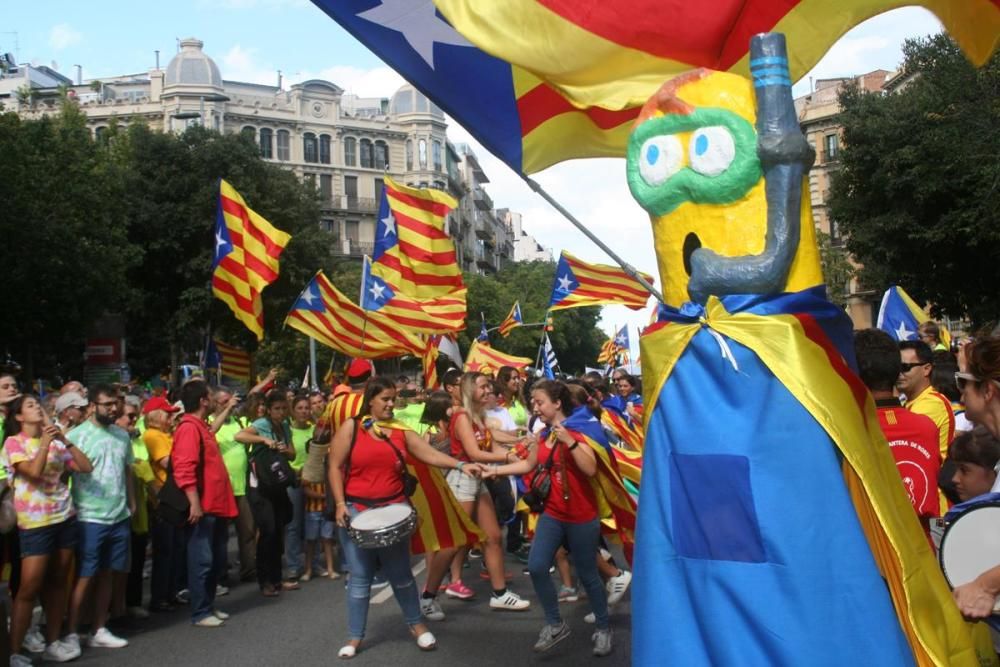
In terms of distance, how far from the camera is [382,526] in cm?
680

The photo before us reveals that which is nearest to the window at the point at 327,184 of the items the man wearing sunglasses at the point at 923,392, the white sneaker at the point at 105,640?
→ the white sneaker at the point at 105,640

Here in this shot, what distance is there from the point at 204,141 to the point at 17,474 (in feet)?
115

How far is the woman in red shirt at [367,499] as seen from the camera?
705 centimetres

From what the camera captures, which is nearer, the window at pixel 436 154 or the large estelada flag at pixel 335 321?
the large estelada flag at pixel 335 321

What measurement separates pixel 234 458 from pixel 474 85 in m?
5.41

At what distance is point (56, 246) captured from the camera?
2623 centimetres

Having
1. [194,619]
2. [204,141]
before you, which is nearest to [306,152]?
[204,141]

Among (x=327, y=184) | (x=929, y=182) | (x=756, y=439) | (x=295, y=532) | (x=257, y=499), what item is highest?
(x=327, y=184)

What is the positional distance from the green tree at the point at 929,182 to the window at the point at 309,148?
159 ft

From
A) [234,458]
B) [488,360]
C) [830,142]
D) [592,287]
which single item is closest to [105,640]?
[234,458]

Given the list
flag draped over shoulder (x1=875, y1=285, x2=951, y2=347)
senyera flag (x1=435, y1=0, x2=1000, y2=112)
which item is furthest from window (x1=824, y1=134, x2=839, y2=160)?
senyera flag (x1=435, y1=0, x2=1000, y2=112)

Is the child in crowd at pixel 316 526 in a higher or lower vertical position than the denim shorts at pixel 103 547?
lower

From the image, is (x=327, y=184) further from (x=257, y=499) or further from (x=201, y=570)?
(x=201, y=570)

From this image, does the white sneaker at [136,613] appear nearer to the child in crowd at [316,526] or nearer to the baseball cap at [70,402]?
the baseball cap at [70,402]
